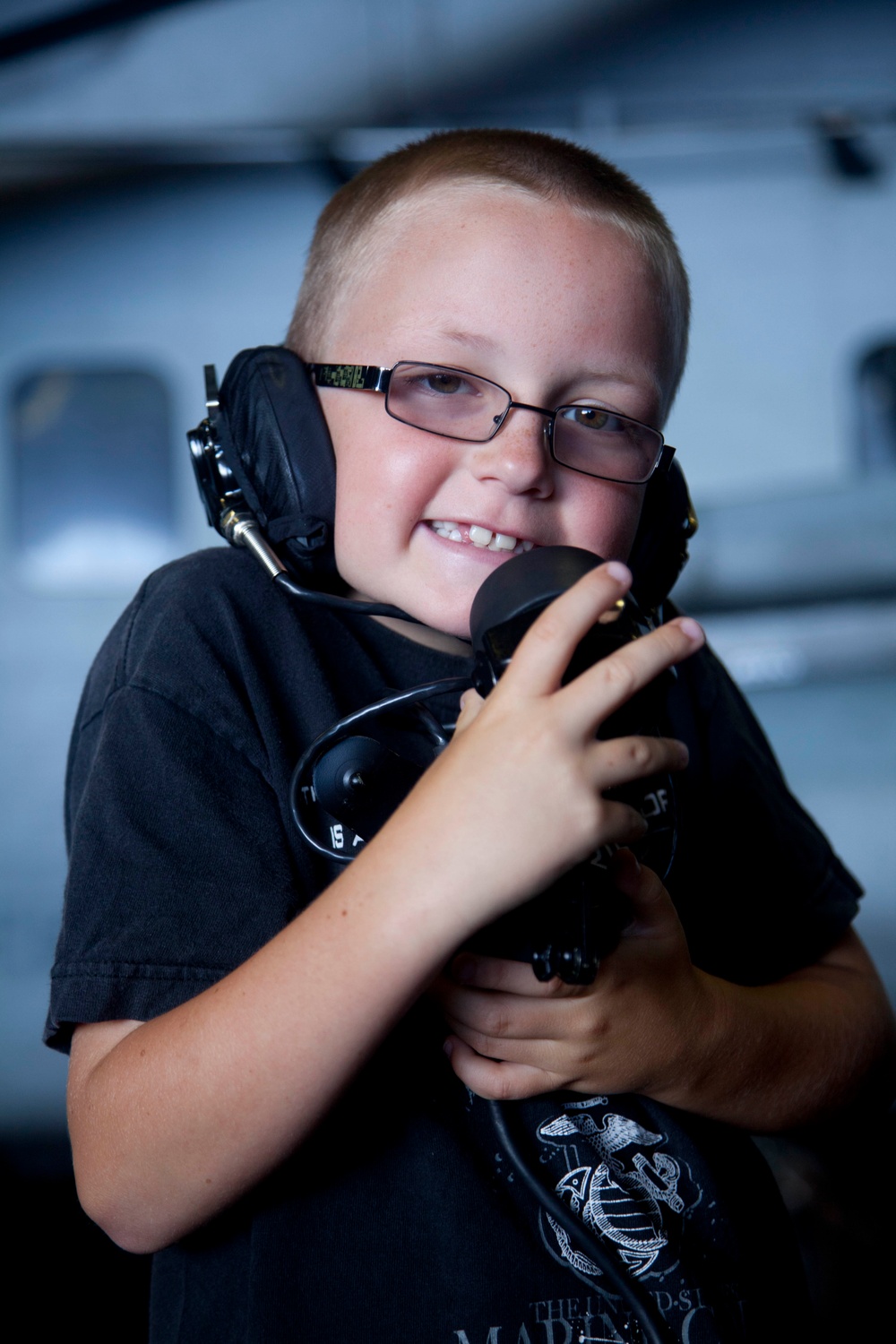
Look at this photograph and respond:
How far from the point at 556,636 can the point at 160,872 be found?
27 centimetres

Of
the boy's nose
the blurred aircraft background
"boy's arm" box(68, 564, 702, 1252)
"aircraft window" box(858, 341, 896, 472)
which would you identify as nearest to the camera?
"boy's arm" box(68, 564, 702, 1252)

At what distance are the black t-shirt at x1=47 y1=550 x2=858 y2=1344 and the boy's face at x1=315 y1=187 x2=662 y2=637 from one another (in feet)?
0.32

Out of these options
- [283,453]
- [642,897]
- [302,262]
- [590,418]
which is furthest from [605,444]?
[302,262]

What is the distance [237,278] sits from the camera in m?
3.09

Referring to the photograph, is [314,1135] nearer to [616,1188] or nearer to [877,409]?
[616,1188]

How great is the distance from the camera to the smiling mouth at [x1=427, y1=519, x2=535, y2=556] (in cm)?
71

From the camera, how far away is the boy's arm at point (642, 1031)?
59 centimetres

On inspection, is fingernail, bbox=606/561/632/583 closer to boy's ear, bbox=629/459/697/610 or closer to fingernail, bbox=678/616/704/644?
fingernail, bbox=678/616/704/644

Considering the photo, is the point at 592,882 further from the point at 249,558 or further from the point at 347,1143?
the point at 249,558

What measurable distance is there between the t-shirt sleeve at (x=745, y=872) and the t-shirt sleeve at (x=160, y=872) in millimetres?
369

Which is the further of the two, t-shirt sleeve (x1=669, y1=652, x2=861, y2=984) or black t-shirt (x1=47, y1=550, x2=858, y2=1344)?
t-shirt sleeve (x1=669, y1=652, x2=861, y2=984)

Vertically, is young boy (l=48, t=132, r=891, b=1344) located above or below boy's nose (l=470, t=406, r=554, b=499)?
below

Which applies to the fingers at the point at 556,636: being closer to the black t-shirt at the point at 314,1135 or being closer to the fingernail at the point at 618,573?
the fingernail at the point at 618,573

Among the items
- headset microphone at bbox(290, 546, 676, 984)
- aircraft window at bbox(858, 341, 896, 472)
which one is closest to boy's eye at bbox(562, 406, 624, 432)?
headset microphone at bbox(290, 546, 676, 984)
